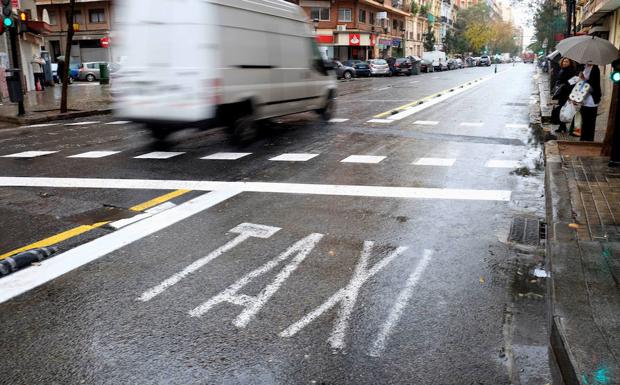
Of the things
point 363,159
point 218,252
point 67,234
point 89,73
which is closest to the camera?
point 218,252

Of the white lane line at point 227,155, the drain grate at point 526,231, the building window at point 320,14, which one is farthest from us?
the building window at point 320,14

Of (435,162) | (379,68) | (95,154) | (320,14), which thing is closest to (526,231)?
(435,162)

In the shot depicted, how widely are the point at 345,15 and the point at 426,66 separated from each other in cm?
906

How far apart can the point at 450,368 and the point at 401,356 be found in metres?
0.28

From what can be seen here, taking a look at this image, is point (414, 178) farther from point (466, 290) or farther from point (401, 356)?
point (401, 356)

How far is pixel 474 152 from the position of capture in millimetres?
10070

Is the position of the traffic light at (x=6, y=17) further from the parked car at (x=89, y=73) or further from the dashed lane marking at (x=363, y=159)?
the parked car at (x=89, y=73)

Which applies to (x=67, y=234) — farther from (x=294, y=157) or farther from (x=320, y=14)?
(x=320, y=14)

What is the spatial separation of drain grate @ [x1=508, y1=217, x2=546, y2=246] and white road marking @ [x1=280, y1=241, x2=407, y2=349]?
1142mm

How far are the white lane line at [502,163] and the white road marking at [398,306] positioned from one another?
4.28m

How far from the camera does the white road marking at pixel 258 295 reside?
3910 millimetres

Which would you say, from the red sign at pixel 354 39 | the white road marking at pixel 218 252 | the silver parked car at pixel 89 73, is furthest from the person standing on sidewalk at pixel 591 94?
the red sign at pixel 354 39

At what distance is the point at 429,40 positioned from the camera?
81750 mm

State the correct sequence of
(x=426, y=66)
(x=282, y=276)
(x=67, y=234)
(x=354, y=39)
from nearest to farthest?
(x=282, y=276) → (x=67, y=234) → (x=354, y=39) → (x=426, y=66)
